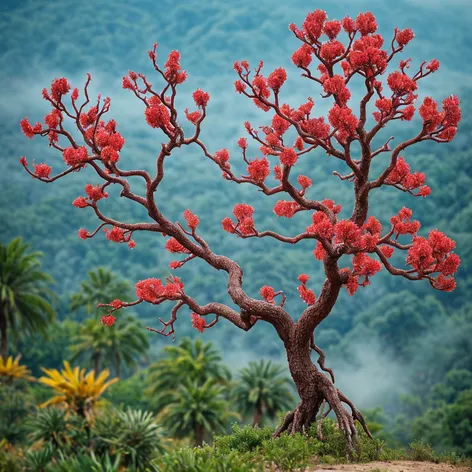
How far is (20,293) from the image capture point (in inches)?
1409

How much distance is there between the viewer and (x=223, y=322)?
84.5 metres

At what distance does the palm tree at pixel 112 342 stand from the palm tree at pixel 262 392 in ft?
37.1

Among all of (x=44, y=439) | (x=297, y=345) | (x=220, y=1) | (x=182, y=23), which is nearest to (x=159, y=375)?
(x=44, y=439)

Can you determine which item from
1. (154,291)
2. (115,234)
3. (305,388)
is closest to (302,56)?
(115,234)

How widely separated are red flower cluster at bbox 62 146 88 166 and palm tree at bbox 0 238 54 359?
28.6 metres

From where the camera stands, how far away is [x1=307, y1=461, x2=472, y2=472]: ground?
7258mm

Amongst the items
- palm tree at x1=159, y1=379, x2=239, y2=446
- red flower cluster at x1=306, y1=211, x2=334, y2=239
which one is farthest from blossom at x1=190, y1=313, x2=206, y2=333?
palm tree at x1=159, y1=379, x2=239, y2=446

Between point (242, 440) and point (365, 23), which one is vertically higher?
point (365, 23)

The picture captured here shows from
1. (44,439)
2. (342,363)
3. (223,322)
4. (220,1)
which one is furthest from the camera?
(220,1)

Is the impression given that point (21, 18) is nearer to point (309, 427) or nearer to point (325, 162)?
point (325, 162)

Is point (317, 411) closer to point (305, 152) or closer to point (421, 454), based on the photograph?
point (421, 454)

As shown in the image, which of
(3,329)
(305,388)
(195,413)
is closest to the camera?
(305,388)

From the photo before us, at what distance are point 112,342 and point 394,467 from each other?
127ft

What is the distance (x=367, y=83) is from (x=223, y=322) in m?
77.4
